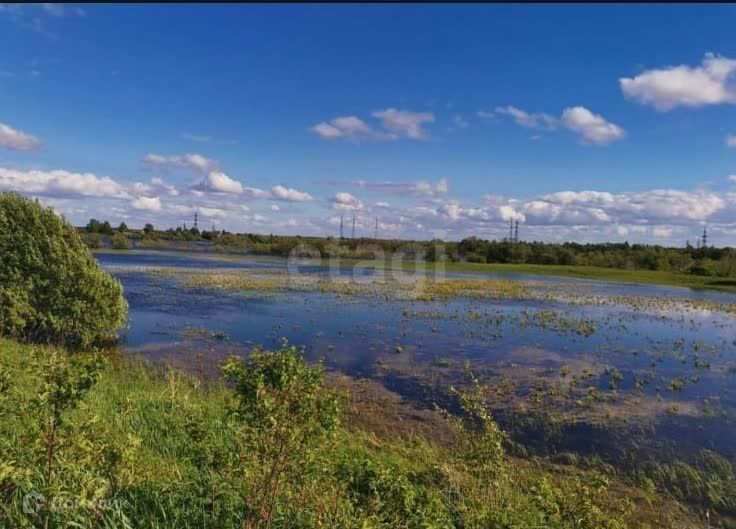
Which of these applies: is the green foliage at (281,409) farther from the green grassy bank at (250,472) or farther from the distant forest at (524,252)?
the distant forest at (524,252)

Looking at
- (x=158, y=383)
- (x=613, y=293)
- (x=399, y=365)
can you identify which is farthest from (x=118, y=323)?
(x=613, y=293)

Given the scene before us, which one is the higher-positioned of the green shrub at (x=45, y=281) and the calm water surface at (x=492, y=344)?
the green shrub at (x=45, y=281)

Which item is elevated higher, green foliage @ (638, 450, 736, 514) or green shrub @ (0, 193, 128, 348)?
green shrub @ (0, 193, 128, 348)

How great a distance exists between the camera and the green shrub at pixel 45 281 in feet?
50.9

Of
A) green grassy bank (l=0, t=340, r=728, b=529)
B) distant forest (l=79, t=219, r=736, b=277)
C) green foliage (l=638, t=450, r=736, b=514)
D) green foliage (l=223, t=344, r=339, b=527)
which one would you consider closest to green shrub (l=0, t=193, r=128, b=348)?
green grassy bank (l=0, t=340, r=728, b=529)

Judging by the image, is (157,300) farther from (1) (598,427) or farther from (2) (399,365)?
(1) (598,427)

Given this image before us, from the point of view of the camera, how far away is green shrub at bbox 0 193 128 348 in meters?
15.5

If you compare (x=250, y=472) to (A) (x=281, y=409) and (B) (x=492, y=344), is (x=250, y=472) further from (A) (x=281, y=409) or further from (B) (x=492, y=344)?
(B) (x=492, y=344)

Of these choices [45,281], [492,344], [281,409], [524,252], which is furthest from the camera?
[524,252]

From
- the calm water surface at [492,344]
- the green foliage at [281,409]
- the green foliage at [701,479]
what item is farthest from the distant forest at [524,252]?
the green foliage at [281,409]

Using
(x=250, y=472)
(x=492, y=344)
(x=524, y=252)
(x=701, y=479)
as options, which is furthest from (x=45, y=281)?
(x=524, y=252)

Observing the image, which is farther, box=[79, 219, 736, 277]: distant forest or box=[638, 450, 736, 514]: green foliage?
box=[79, 219, 736, 277]: distant forest

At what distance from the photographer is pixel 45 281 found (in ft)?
52.6

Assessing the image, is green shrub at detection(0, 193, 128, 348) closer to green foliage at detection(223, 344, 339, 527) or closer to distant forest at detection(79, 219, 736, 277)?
green foliage at detection(223, 344, 339, 527)
